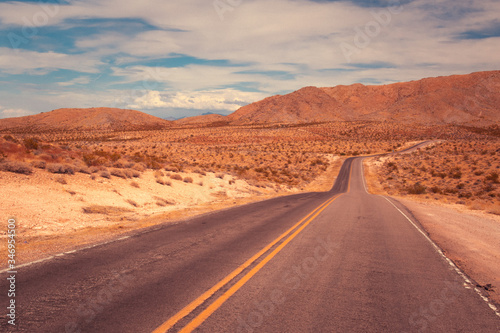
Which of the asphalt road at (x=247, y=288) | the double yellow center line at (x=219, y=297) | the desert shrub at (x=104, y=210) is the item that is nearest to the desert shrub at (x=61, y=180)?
the desert shrub at (x=104, y=210)

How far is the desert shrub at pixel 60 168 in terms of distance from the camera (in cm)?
1412

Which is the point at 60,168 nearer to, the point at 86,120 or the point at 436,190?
the point at 436,190

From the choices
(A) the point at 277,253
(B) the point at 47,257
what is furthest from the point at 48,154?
(A) the point at 277,253

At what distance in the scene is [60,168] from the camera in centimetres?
1431

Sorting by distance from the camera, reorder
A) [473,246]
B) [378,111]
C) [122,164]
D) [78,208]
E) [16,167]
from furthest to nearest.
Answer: [378,111]
[122,164]
[16,167]
[78,208]
[473,246]

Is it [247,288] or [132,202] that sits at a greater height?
[247,288]

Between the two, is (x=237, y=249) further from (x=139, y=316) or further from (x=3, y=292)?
(x=3, y=292)

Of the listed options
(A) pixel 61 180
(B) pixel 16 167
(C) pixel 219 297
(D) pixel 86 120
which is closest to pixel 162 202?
(A) pixel 61 180

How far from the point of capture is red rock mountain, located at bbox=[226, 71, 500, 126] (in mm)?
161000

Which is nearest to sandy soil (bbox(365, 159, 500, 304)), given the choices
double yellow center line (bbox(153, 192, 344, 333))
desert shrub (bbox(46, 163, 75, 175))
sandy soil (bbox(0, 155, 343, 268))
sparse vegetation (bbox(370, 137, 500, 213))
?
double yellow center line (bbox(153, 192, 344, 333))

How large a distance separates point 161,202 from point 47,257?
30.1 feet

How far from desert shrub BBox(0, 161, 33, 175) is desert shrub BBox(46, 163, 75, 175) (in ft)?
3.49

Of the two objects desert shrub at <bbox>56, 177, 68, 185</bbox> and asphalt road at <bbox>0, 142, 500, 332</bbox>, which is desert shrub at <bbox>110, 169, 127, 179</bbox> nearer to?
desert shrub at <bbox>56, 177, 68, 185</bbox>

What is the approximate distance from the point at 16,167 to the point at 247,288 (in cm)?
1257
